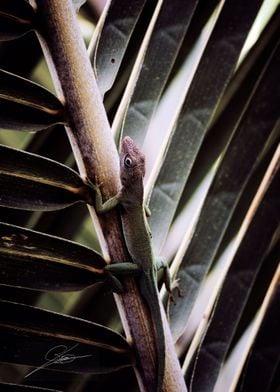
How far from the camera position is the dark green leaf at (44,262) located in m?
0.95

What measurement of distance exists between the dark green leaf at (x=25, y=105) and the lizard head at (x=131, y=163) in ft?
1.11

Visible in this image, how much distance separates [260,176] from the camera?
1.62 m

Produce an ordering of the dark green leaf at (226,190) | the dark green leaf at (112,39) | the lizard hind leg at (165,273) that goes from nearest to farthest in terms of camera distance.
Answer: the dark green leaf at (112,39), the dark green leaf at (226,190), the lizard hind leg at (165,273)

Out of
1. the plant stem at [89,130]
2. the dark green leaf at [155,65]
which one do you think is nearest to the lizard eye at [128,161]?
Answer: the dark green leaf at [155,65]

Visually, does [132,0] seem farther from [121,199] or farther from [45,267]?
[45,267]

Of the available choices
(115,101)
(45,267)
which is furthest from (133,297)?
(115,101)

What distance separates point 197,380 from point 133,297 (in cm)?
36

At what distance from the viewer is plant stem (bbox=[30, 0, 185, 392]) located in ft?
3.39

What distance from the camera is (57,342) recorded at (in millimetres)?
992

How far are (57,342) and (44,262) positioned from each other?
6.9 inches

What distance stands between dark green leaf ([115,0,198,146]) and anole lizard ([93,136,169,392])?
0.18 ft

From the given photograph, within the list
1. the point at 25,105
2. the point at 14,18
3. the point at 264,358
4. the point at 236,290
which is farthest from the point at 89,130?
the point at 264,358
